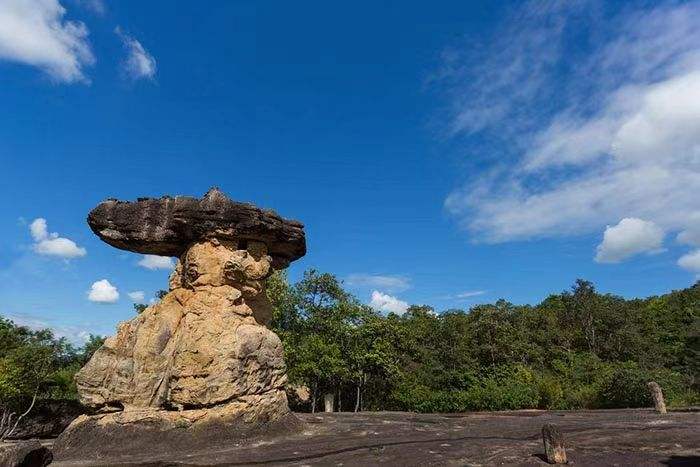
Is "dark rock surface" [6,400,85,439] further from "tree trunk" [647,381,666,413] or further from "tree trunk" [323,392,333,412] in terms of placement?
"tree trunk" [647,381,666,413]

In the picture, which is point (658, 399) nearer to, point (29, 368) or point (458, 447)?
point (458, 447)

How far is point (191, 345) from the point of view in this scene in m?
18.3

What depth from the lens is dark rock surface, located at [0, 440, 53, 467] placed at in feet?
17.9

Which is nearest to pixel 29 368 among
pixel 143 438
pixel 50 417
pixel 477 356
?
pixel 50 417

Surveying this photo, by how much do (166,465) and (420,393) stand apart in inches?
1036

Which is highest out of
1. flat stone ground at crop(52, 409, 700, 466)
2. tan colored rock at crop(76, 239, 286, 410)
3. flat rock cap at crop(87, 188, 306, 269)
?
flat rock cap at crop(87, 188, 306, 269)

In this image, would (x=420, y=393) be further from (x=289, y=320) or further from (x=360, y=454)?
(x=360, y=454)

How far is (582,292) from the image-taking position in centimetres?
5544

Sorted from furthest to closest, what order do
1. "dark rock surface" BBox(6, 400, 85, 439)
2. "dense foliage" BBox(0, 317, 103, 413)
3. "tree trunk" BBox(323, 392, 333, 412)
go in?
"tree trunk" BBox(323, 392, 333, 412), "dark rock surface" BBox(6, 400, 85, 439), "dense foliage" BBox(0, 317, 103, 413)

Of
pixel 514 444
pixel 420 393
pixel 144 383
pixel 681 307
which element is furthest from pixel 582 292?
pixel 144 383

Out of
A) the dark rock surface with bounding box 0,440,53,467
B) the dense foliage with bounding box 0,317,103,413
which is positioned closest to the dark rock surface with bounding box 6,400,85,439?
the dense foliage with bounding box 0,317,103,413

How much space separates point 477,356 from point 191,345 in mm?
30021

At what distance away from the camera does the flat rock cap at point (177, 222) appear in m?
19.7

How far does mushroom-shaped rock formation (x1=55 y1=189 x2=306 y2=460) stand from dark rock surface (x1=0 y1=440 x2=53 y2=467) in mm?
11273
